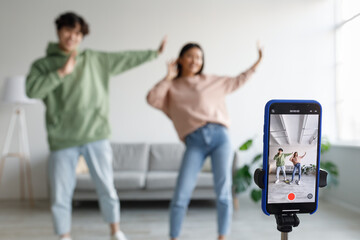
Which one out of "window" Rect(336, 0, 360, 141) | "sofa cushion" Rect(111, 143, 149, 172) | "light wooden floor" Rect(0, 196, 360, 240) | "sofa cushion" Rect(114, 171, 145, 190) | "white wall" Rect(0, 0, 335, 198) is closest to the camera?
"light wooden floor" Rect(0, 196, 360, 240)

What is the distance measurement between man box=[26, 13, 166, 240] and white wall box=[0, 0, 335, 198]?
2248mm

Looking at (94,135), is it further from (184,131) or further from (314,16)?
(314,16)

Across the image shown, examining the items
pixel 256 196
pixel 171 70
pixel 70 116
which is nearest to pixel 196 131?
pixel 171 70

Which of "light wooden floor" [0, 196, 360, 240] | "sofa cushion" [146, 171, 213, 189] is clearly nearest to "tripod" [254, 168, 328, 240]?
"light wooden floor" [0, 196, 360, 240]

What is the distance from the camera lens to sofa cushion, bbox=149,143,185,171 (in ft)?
13.5

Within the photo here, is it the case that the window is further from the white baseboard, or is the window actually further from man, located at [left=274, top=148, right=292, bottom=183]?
man, located at [left=274, top=148, right=292, bottom=183]

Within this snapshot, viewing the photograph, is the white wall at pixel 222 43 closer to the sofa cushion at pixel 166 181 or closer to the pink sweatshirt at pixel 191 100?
the sofa cushion at pixel 166 181

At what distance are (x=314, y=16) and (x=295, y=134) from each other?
4.29m

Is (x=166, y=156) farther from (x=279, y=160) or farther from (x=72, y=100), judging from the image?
(x=279, y=160)

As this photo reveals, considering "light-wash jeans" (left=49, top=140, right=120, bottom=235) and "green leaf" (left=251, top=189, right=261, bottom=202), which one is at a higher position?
"light-wash jeans" (left=49, top=140, right=120, bottom=235)

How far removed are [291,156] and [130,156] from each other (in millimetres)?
3589

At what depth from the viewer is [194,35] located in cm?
450

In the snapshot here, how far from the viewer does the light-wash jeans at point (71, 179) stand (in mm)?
2061

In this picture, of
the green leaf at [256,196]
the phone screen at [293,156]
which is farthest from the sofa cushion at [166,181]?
the phone screen at [293,156]
